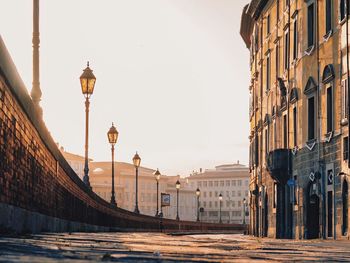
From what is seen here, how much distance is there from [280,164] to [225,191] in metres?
158

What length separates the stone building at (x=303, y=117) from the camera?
85.8 ft

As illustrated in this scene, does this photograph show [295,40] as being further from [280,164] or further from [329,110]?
[329,110]

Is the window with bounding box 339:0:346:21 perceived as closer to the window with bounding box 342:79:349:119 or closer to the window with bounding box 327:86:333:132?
the window with bounding box 342:79:349:119

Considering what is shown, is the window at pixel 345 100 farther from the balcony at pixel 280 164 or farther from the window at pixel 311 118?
the balcony at pixel 280 164

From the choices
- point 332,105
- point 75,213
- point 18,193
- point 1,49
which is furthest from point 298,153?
point 1,49

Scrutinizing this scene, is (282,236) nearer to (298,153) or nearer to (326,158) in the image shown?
(298,153)

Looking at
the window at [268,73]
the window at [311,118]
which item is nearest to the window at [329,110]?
the window at [311,118]

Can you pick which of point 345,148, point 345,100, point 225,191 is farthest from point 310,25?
point 225,191

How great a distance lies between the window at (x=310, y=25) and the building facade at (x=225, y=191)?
161 metres

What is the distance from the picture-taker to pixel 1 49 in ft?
30.0

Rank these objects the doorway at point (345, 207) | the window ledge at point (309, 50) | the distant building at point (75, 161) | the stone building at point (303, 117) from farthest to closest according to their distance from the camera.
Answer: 1. the distant building at point (75, 161)
2. the window ledge at point (309, 50)
3. the stone building at point (303, 117)
4. the doorway at point (345, 207)

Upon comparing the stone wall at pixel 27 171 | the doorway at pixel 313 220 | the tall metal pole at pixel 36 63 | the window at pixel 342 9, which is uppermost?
the window at pixel 342 9

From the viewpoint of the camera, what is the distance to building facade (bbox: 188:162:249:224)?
192 m

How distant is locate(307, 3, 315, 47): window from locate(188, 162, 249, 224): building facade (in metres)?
161
